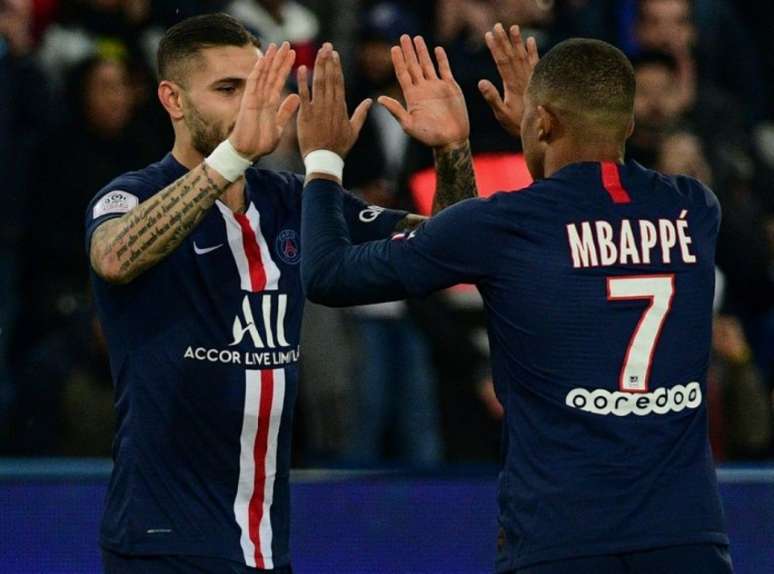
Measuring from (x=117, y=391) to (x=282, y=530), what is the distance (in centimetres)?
56

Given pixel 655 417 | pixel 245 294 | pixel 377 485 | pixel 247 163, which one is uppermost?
pixel 247 163

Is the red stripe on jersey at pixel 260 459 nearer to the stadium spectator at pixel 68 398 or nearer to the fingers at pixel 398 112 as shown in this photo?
the fingers at pixel 398 112

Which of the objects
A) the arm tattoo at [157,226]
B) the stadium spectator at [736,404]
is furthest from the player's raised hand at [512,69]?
the stadium spectator at [736,404]

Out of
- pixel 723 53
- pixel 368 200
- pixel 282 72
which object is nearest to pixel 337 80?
pixel 282 72

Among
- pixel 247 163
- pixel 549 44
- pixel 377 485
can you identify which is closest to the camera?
pixel 247 163

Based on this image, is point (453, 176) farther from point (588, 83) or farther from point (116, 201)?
point (116, 201)

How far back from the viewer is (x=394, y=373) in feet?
24.2

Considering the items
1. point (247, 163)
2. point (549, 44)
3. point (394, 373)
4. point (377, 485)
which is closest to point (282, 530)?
point (247, 163)

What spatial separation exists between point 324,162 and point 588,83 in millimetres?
704

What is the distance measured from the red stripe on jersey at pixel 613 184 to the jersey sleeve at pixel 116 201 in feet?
4.01

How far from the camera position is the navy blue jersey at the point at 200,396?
4.16 metres

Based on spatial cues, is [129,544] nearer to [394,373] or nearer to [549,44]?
[394,373]

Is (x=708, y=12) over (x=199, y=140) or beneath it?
over

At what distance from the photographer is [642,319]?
3.69 meters
